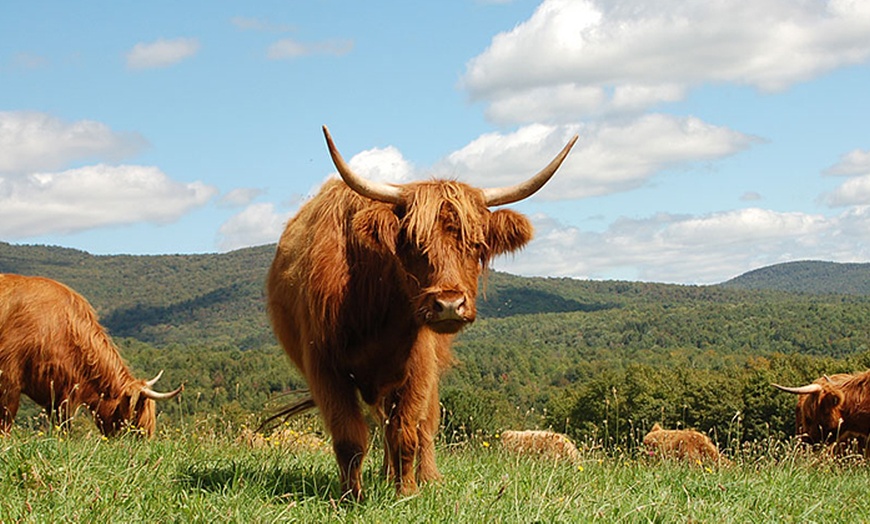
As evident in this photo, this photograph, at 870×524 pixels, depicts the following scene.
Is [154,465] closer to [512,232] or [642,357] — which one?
[512,232]

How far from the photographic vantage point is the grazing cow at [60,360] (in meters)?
9.98

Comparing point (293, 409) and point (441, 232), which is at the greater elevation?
point (441, 232)

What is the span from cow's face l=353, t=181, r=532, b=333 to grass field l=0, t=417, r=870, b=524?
1.05 meters

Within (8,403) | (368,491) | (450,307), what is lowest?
(368,491)

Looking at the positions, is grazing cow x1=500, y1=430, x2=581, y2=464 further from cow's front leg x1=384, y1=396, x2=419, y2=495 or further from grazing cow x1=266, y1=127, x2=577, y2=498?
grazing cow x1=266, y1=127, x2=577, y2=498

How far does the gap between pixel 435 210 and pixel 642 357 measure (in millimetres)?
105418

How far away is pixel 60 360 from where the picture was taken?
10469mm

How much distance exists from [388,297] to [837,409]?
839cm

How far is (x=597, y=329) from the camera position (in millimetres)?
174375

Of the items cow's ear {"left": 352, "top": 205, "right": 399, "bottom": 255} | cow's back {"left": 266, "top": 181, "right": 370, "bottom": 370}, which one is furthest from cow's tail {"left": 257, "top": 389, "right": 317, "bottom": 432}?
cow's ear {"left": 352, "top": 205, "right": 399, "bottom": 255}

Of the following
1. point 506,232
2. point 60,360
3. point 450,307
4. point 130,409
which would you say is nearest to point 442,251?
point 450,307

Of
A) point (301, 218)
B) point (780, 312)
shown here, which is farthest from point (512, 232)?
point (780, 312)

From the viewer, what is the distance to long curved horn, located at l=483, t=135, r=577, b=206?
5598mm

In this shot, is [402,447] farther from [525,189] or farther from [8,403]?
[8,403]
